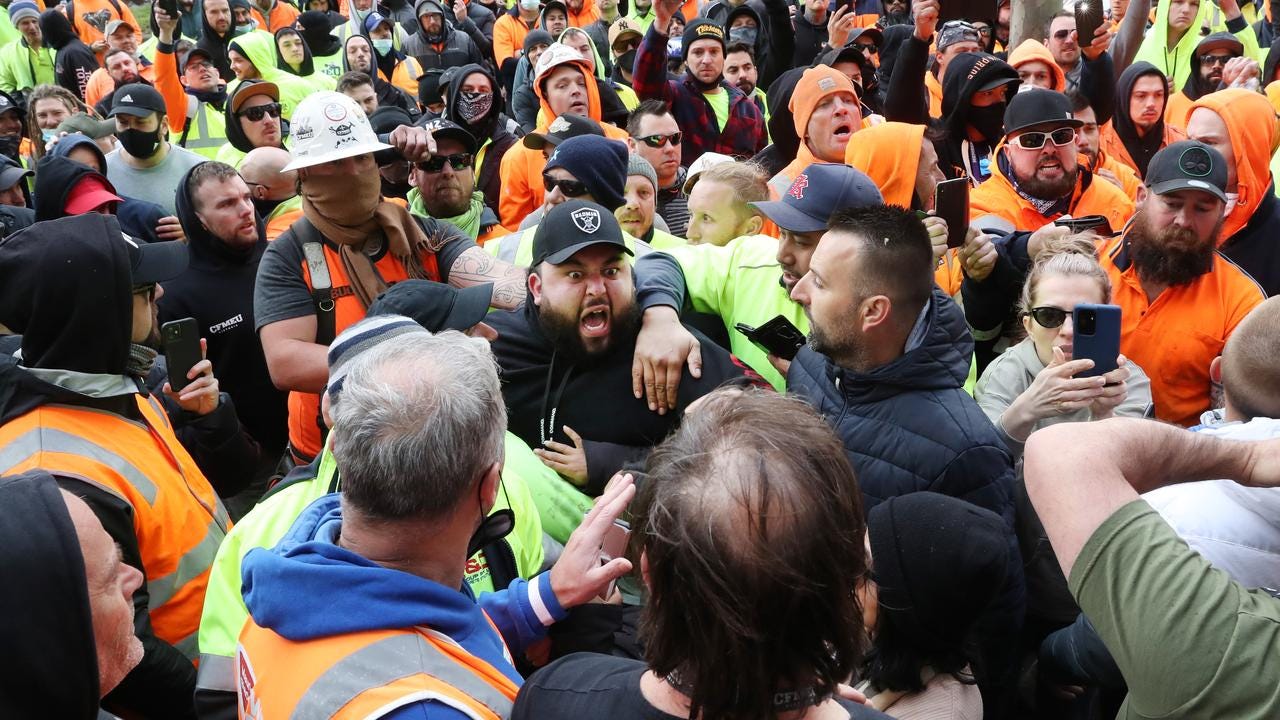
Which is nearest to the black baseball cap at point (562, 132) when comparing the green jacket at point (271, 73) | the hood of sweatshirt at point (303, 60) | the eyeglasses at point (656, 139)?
the eyeglasses at point (656, 139)

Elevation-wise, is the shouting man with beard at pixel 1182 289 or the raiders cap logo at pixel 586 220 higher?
the raiders cap logo at pixel 586 220

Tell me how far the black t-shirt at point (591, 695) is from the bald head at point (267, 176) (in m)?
4.44

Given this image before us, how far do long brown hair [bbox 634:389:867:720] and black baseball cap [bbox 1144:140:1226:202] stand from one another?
9.91ft

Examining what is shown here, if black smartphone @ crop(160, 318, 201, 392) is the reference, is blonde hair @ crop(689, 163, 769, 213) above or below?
above

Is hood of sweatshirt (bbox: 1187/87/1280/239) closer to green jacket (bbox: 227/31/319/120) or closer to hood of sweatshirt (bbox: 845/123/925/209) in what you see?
hood of sweatshirt (bbox: 845/123/925/209)

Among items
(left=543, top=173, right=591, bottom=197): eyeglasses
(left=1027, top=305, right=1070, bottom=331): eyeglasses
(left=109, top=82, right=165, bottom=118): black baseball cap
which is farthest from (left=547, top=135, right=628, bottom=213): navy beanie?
(left=109, top=82, right=165, bottom=118): black baseball cap

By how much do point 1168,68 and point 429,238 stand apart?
7.15 meters

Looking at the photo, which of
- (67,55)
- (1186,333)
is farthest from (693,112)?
(67,55)

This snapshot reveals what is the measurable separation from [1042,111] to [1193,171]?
3.47 ft

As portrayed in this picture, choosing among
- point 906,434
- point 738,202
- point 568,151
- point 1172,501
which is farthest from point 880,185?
point 1172,501

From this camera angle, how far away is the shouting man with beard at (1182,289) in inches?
144

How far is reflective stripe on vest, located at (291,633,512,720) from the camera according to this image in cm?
149

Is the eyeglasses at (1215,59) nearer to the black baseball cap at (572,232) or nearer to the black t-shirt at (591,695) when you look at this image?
the black baseball cap at (572,232)

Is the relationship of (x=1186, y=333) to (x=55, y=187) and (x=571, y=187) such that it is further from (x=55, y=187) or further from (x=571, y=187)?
(x=55, y=187)
